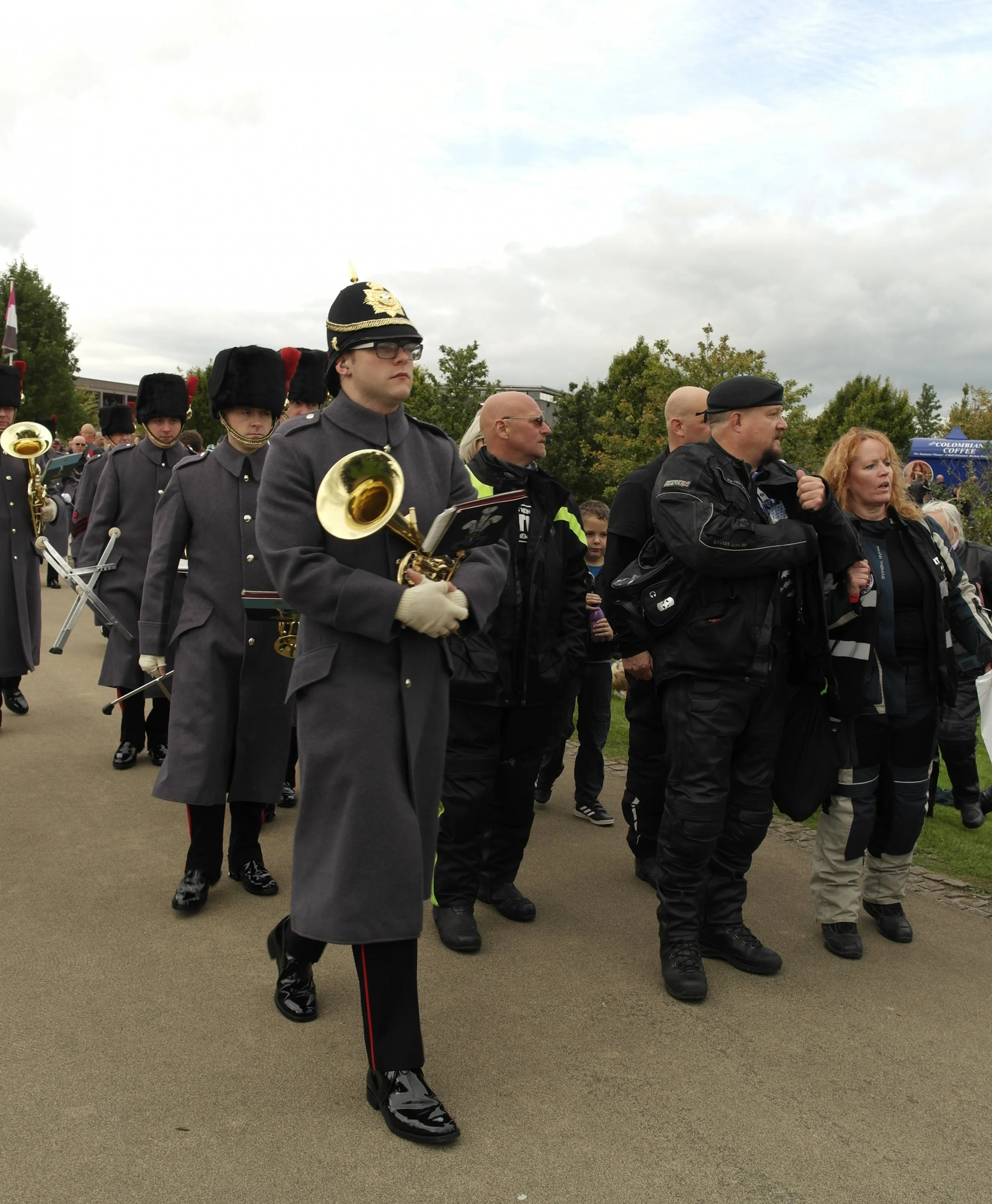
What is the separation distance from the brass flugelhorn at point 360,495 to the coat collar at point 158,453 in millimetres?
4407

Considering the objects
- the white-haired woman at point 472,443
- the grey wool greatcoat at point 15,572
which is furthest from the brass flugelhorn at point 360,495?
the grey wool greatcoat at point 15,572

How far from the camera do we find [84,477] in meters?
9.73

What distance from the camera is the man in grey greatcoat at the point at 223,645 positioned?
481cm

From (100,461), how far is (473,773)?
6378 mm

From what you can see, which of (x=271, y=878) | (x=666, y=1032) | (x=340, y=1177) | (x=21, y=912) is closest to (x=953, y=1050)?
(x=666, y=1032)

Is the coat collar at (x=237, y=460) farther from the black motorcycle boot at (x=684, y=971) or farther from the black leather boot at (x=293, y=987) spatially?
the black motorcycle boot at (x=684, y=971)

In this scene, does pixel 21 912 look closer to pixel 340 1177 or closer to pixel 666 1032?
pixel 340 1177

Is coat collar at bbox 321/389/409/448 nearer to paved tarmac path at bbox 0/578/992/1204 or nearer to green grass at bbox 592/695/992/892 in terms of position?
paved tarmac path at bbox 0/578/992/1204

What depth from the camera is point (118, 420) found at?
10.5 meters

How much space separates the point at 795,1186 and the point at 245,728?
113 inches

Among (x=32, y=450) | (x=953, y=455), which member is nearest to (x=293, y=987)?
(x=32, y=450)

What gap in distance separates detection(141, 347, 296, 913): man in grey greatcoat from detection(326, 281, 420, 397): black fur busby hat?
1542mm

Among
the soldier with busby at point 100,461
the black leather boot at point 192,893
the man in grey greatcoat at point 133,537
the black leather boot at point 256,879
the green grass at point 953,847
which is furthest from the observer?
the soldier with busby at point 100,461

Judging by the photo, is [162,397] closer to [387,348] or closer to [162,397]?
[162,397]
